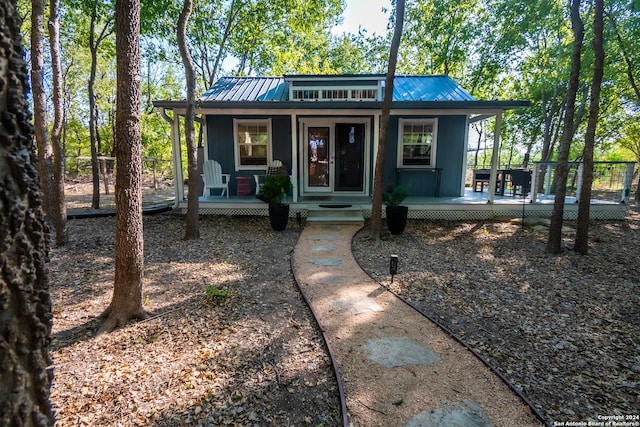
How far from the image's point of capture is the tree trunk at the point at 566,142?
445cm

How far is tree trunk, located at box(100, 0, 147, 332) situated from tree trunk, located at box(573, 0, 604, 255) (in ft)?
18.7

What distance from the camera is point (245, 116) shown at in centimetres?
803

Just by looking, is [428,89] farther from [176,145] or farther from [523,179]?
[176,145]

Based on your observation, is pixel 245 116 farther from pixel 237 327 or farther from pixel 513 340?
pixel 513 340

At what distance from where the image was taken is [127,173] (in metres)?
2.61

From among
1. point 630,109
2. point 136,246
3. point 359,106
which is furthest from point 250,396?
point 630,109

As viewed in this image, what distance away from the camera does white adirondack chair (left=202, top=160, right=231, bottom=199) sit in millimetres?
7551

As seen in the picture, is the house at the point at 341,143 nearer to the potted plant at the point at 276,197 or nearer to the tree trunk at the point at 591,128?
Answer: the potted plant at the point at 276,197

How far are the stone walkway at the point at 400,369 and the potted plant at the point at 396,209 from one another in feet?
7.75

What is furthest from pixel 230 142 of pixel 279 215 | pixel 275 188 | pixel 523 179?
pixel 523 179

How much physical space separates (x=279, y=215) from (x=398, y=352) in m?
4.06

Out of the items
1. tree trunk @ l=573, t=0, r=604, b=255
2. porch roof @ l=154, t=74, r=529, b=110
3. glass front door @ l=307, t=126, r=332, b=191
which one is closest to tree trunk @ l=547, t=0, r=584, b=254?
tree trunk @ l=573, t=0, r=604, b=255

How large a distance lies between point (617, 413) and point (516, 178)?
695cm

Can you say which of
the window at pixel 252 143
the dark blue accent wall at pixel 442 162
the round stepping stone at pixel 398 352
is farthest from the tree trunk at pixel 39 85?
the dark blue accent wall at pixel 442 162
